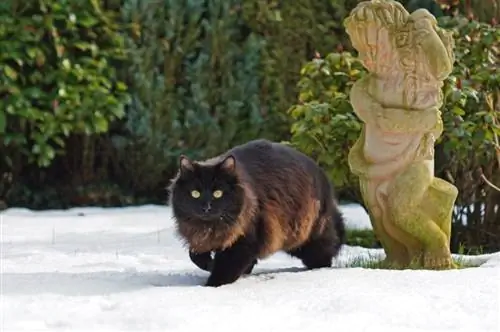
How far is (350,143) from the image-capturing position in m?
6.18

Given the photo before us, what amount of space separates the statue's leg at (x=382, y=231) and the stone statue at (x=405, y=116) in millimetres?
17

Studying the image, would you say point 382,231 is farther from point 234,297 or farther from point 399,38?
point 234,297

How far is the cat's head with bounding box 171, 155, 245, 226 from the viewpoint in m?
4.46

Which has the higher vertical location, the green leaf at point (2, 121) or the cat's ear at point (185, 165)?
the cat's ear at point (185, 165)

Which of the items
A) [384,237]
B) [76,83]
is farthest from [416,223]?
[76,83]

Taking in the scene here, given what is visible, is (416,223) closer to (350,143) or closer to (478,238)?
(350,143)

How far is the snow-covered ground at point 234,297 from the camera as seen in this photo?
3.68 metres

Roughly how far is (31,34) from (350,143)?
345 cm

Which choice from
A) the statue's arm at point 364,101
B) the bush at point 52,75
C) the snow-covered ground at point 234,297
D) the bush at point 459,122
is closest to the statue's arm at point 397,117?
the statue's arm at point 364,101

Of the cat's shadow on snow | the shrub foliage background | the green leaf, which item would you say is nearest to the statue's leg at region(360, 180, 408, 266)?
the cat's shadow on snow

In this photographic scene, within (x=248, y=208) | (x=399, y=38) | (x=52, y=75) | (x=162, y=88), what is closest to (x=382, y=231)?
(x=248, y=208)

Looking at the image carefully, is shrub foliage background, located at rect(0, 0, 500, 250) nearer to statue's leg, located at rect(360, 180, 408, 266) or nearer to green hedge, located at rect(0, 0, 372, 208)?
→ green hedge, located at rect(0, 0, 372, 208)

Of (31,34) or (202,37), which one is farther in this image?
(202,37)

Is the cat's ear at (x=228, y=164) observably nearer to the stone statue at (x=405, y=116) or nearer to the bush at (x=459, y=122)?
the stone statue at (x=405, y=116)
